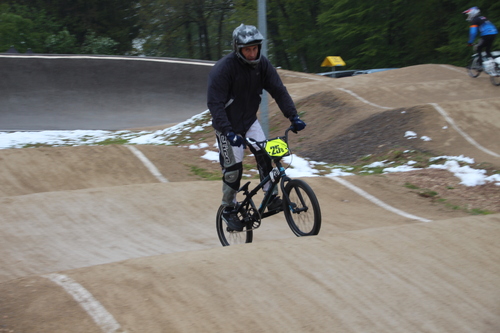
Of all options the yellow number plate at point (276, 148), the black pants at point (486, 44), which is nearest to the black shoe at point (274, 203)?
the yellow number plate at point (276, 148)

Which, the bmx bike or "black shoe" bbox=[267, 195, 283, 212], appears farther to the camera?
"black shoe" bbox=[267, 195, 283, 212]

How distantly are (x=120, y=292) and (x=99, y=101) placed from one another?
1837 cm

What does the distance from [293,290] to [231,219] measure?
184 cm

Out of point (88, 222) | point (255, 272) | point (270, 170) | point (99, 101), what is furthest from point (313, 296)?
point (99, 101)

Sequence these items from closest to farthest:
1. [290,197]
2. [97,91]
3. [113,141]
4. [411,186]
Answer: [290,197], [411,186], [113,141], [97,91]

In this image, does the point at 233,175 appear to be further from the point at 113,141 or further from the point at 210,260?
the point at 113,141

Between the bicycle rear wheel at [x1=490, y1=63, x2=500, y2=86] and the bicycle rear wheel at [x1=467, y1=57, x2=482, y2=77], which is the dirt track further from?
the bicycle rear wheel at [x1=467, y1=57, x2=482, y2=77]

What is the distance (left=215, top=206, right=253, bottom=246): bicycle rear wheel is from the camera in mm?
5832

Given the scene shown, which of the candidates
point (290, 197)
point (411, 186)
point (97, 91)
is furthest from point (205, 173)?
point (97, 91)

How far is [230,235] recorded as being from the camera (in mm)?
6102

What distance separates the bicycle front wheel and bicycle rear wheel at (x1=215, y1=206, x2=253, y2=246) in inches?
25.2

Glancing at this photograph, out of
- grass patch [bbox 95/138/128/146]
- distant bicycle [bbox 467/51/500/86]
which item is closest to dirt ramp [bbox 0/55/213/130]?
grass patch [bbox 95/138/128/146]

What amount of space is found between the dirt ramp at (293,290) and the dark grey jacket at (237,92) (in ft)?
4.28

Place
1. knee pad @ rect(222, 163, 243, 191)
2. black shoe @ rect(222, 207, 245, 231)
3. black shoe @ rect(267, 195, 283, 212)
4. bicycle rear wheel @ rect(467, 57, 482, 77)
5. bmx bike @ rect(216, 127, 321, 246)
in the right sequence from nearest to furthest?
bmx bike @ rect(216, 127, 321, 246)
black shoe @ rect(267, 195, 283, 212)
knee pad @ rect(222, 163, 243, 191)
black shoe @ rect(222, 207, 245, 231)
bicycle rear wheel @ rect(467, 57, 482, 77)
